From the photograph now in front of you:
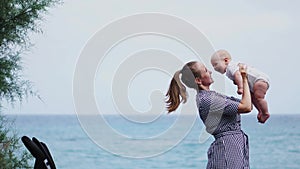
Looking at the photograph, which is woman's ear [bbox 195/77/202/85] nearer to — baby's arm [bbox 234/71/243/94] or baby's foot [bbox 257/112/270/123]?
baby's arm [bbox 234/71/243/94]

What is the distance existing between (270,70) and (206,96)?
8.14 meters

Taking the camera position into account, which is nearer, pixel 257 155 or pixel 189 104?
pixel 189 104

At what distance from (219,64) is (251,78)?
5.6 inches

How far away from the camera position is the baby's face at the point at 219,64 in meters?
2.67

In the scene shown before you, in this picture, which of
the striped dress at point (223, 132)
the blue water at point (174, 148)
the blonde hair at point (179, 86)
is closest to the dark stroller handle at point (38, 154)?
the blonde hair at point (179, 86)

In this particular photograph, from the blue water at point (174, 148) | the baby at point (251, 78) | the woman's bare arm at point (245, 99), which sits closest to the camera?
the woman's bare arm at point (245, 99)

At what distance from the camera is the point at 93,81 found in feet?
10.3

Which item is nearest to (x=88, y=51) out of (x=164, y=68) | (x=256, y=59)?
(x=164, y=68)

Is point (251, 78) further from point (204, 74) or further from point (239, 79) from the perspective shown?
point (204, 74)

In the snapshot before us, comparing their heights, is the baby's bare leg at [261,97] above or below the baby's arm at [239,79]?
below

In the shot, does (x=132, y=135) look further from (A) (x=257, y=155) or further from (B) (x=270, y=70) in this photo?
(B) (x=270, y=70)

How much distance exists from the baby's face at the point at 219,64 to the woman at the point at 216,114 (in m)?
0.06

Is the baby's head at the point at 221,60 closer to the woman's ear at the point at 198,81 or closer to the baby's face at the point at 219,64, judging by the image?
the baby's face at the point at 219,64

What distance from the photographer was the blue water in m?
14.9
